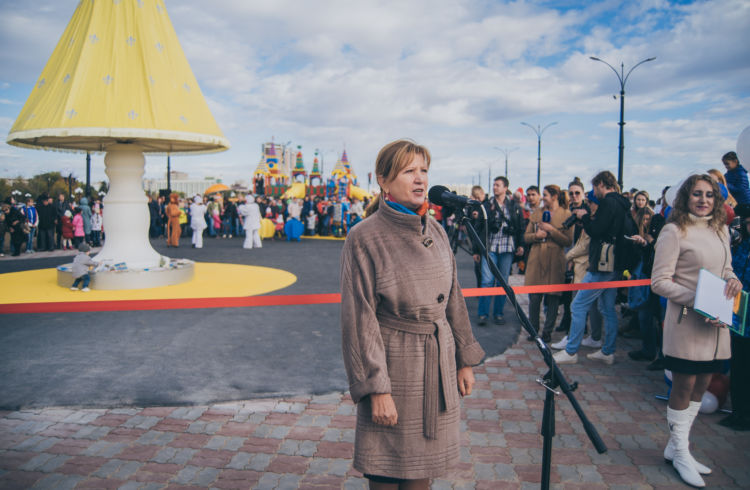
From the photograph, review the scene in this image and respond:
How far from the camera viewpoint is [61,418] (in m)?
4.05

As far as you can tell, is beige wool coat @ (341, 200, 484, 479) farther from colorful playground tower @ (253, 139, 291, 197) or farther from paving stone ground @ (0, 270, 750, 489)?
colorful playground tower @ (253, 139, 291, 197)

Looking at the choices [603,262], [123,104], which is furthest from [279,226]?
[603,262]

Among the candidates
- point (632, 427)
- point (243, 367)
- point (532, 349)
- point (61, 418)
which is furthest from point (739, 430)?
point (61, 418)

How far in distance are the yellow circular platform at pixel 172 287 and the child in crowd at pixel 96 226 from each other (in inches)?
288

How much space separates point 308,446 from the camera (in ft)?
11.8

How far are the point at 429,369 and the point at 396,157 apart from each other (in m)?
0.91

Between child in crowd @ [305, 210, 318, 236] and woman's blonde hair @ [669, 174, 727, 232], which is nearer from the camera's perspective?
woman's blonde hair @ [669, 174, 727, 232]

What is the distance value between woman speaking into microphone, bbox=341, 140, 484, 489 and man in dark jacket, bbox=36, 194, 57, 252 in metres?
17.5

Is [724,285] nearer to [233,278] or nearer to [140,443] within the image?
[140,443]

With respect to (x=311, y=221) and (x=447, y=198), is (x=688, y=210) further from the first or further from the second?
(x=311, y=221)

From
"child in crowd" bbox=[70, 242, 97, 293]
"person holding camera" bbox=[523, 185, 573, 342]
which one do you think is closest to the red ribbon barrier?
"person holding camera" bbox=[523, 185, 573, 342]

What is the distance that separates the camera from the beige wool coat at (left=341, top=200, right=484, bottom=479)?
80.3 inches

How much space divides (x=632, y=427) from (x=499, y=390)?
116 cm

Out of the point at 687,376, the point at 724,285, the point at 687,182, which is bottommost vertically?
the point at 687,376
